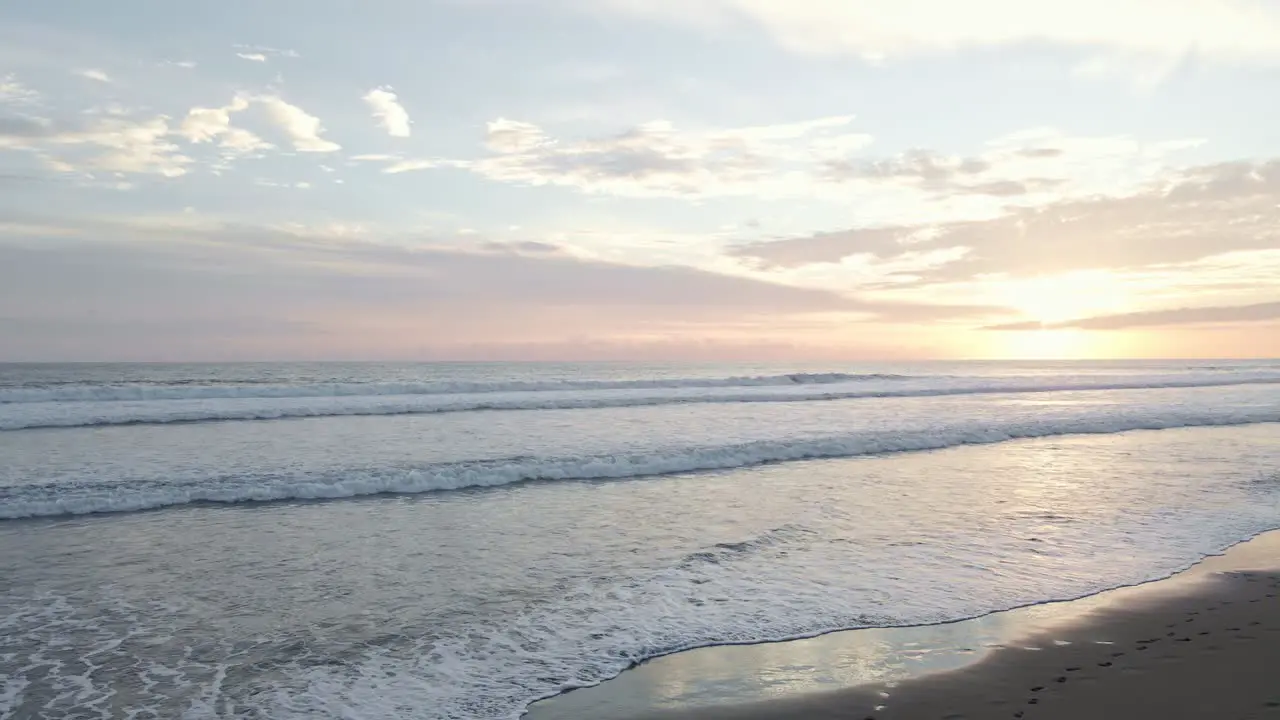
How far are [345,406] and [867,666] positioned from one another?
25.1 meters

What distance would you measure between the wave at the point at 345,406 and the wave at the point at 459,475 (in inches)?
484

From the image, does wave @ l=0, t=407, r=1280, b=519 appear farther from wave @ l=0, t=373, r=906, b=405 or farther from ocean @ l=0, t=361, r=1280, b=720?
wave @ l=0, t=373, r=906, b=405

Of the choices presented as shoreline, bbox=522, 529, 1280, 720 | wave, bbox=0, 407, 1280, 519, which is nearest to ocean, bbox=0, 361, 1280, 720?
wave, bbox=0, 407, 1280, 519

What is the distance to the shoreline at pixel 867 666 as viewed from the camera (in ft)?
15.9

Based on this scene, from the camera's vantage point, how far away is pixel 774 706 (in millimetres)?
4859

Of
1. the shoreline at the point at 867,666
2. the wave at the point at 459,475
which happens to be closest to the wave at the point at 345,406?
the wave at the point at 459,475

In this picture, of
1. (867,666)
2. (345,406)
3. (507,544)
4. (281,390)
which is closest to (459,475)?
(507,544)

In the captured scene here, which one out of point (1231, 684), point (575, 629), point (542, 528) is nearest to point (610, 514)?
point (542, 528)

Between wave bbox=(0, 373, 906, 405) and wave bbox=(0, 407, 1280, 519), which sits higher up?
wave bbox=(0, 373, 906, 405)

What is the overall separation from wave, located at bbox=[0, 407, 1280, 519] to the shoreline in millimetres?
8226

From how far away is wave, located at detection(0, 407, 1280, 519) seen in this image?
11.2 meters

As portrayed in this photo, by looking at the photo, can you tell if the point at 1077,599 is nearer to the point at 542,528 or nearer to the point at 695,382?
the point at 542,528

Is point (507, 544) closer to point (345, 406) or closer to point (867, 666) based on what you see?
point (867, 666)

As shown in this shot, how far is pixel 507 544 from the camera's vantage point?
9.09 m
